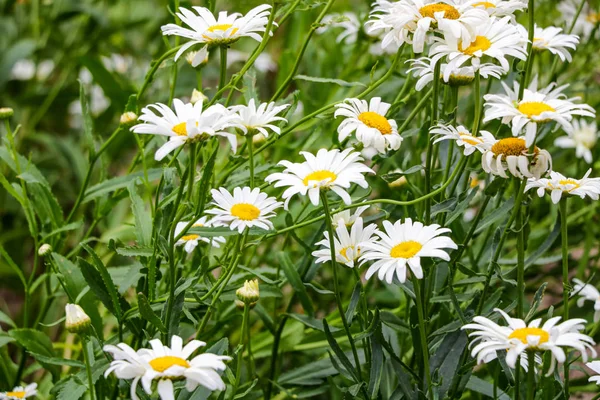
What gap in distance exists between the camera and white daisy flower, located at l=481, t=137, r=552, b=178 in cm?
59

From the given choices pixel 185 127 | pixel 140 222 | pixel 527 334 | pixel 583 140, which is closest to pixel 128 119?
pixel 140 222

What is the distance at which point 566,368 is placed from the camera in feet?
2.08

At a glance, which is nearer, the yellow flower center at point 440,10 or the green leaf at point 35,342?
the yellow flower center at point 440,10

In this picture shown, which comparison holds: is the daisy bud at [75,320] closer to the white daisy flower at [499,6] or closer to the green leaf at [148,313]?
the green leaf at [148,313]

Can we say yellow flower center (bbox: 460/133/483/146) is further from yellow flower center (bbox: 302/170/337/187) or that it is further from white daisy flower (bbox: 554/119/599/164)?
white daisy flower (bbox: 554/119/599/164)

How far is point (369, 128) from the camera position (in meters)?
0.63

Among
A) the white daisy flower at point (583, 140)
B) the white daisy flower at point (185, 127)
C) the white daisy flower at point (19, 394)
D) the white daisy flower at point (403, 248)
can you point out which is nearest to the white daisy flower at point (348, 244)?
the white daisy flower at point (403, 248)

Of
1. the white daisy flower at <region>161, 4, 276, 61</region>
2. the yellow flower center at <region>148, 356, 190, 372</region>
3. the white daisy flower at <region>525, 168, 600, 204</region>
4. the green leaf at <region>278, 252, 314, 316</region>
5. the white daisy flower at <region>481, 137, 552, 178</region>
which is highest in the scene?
the white daisy flower at <region>161, 4, 276, 61</region>

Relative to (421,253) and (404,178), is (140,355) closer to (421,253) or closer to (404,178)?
(421,253)

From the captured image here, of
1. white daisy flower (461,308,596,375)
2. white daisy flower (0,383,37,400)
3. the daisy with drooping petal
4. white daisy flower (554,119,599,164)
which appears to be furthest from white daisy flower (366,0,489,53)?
white daisy flower (554,119,599,164)

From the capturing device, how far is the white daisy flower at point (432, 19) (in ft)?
1.99

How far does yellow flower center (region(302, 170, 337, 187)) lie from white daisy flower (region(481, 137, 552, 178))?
12cm

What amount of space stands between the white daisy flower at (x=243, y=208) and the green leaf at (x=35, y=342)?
0.87 feet

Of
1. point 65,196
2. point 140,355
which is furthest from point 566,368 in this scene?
point 65,196
